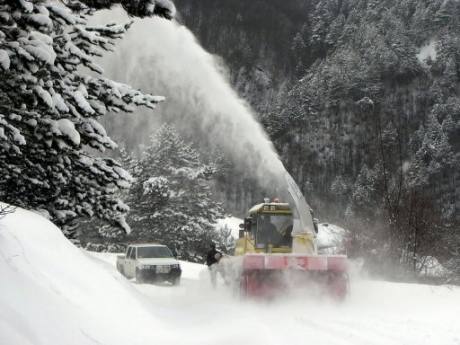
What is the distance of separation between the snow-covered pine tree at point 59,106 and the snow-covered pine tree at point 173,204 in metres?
37.0

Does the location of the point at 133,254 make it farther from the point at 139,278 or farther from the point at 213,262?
the point at 213,262

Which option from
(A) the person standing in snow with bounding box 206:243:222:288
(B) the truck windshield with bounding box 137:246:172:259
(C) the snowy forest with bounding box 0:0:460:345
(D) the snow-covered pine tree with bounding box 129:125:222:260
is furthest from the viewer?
(D) the snow-covered pine tree with bounding box 129:125:222:260

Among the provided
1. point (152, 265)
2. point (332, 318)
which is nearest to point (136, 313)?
point (332, 318)

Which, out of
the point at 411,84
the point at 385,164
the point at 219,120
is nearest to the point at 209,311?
the point at 219,120

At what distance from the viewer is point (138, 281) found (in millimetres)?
21594

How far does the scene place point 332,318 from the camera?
34.0 feet

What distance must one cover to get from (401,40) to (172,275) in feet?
448

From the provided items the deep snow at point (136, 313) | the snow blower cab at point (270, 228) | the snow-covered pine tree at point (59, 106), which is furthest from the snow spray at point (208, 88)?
the snow-covered pine tree at point (59, 106)

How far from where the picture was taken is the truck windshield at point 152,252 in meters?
22.7

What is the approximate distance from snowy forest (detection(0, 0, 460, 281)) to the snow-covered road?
8.91 feet

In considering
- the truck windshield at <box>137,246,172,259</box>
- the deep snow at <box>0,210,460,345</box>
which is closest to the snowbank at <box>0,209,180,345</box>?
the deep snow at <box>0,210,460,345</box>

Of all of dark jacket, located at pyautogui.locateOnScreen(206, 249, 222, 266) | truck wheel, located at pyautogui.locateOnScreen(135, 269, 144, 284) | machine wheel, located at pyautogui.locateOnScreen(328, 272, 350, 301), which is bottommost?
truck wheel, located at pyautogui.locateOnScreen(135, 269, 144, 284)

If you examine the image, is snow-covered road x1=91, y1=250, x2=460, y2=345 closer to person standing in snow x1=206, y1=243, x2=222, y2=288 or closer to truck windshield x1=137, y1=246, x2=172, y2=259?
person standing in snow x1=206, y1=243, x2=222, y2=288

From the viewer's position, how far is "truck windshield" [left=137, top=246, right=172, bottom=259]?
22656 millimetres
